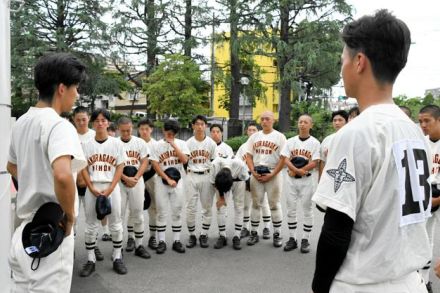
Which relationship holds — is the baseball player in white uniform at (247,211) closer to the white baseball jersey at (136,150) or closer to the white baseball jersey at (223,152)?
the white baseball jersey at (223,152)

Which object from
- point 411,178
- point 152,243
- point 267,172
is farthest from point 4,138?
point 267,172

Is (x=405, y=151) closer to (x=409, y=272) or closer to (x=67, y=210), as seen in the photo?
(x=409, y=272)

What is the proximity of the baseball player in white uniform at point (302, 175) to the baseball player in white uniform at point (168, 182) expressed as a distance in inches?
67.1

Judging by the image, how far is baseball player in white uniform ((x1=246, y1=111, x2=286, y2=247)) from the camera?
6.73 meters

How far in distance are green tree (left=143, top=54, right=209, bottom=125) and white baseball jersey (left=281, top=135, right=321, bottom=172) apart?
1567 cm

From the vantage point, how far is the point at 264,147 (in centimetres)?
688

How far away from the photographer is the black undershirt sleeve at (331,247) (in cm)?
153

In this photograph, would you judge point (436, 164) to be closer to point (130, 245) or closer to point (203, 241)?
point (203, 241)

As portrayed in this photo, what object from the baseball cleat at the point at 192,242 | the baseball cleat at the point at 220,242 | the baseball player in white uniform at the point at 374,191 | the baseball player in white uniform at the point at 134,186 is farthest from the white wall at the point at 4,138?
the baseball cleat at the point at 220,242

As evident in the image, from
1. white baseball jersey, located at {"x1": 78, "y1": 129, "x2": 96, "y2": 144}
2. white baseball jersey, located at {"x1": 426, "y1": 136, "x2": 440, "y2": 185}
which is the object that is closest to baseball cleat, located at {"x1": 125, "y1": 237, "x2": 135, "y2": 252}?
white baseball jersey, located at {"x1": 78, "y1": 129, "x2": 96, "y2": 144}

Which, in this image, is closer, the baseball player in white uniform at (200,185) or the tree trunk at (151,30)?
the baseball player in white uniform at (200,185)

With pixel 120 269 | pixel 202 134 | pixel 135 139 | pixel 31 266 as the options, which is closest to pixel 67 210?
pixel 31 266

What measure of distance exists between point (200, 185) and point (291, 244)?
1.74 meters

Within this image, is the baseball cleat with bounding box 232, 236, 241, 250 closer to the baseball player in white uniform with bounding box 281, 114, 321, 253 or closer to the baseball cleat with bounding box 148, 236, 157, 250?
the baseball player in white uniform with bounding box 281, 114, 321, 253
